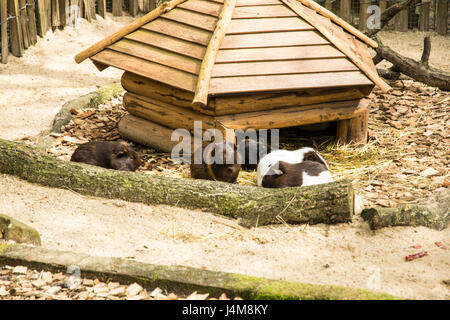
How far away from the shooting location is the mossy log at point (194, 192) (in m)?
4.24

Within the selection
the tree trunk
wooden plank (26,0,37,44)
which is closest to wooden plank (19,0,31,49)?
wooden plank (26,0,37,44)

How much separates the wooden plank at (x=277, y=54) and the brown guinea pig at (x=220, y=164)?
884 millimetres

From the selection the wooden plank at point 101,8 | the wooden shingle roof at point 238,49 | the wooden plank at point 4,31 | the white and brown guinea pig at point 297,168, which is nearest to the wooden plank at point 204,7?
the wooden shingle roof at point 238,49

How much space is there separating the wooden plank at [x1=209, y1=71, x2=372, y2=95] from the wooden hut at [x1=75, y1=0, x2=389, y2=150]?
1cm

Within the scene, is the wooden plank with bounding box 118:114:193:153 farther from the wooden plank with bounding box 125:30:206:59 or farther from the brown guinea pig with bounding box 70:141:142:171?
the wooden plank with bounding box 125:30:206:59

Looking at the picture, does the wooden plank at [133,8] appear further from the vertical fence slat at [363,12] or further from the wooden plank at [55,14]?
the vertical fence slat at [363,12]

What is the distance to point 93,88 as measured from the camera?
27.2 feet

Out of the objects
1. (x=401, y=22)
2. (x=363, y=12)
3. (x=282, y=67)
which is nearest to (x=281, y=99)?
(x=282, y=67)

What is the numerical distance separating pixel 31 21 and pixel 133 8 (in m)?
2.58

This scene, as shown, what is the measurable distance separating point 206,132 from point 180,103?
0.45m

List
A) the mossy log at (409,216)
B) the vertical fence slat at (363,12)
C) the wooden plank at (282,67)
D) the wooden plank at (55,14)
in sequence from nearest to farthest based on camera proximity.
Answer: the mossy log at (409,216) < the wooden plank at (282,67) < the wooden plank at (55,14) < the vertical fence slat at (363,12)

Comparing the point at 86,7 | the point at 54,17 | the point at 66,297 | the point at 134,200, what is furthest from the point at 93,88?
the point at 66,297

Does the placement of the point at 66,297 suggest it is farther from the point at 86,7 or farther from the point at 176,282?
the point at 86,7

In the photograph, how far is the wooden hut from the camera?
562cm
